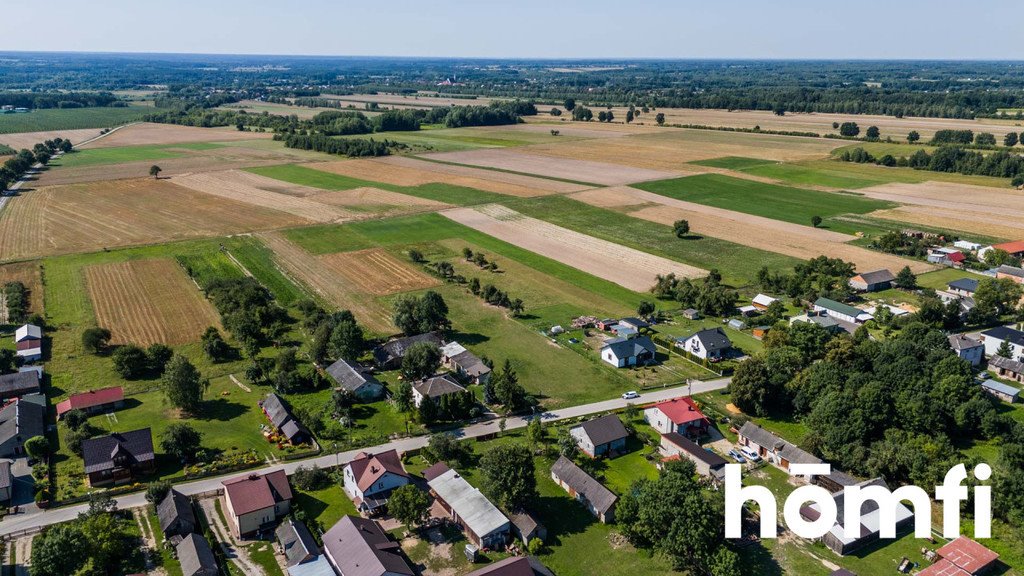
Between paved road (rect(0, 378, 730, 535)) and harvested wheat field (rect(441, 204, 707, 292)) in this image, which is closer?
paved road (rect(0, 378, 730, 535))

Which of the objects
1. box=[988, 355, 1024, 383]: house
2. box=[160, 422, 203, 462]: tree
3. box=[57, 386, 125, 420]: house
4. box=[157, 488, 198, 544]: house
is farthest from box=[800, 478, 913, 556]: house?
box=[57, 386, 125, 420]: house

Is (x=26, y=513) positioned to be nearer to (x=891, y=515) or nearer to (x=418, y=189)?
(x=891, y=515)

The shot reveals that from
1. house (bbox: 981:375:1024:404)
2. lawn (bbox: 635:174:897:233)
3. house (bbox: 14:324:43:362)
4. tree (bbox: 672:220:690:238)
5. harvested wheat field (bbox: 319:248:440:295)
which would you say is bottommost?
house (bbox: 981:375:1024:404)

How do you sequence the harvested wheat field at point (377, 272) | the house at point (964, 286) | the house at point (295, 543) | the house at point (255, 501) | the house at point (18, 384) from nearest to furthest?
the house at point (295, 543) → the house at point (255, 501) → the house at point (18, 384) → the house at point (964, 286) → the harvested wheat field at point (377, 272)

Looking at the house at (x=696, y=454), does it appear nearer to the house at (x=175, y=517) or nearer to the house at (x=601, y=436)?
the house at (x=601, y=436)

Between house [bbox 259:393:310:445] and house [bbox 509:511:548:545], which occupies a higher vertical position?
house [bbox 259:393:310:445]

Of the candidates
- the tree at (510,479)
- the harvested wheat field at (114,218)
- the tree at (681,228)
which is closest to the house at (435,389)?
the tree at (510,479)

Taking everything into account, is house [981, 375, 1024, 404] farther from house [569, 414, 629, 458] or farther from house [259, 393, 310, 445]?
house [259, 393, 310, 445]

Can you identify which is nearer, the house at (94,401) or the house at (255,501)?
the house at (255,501)
